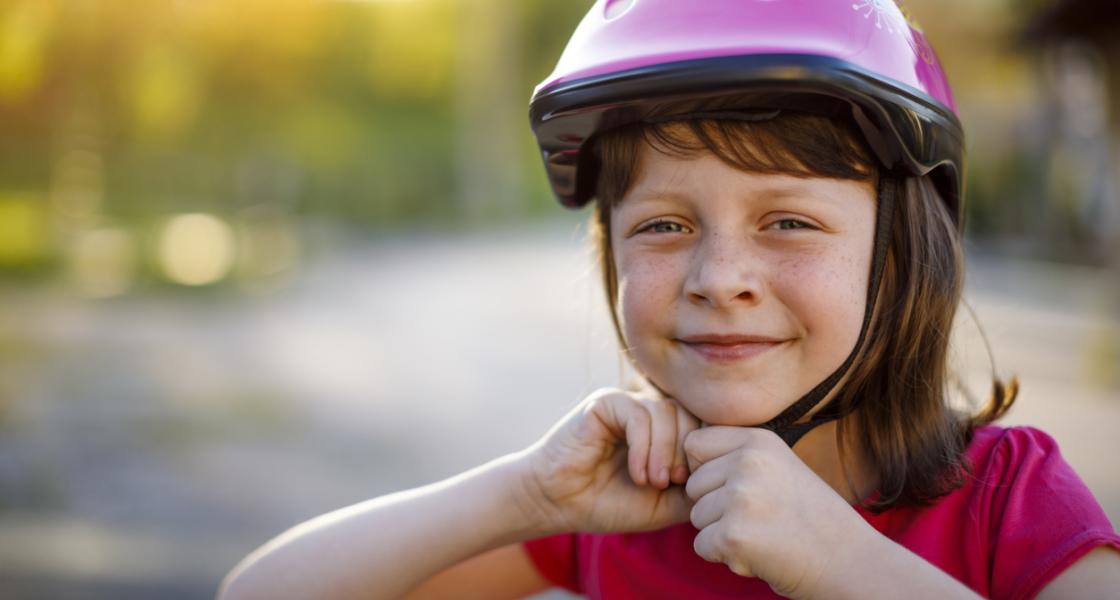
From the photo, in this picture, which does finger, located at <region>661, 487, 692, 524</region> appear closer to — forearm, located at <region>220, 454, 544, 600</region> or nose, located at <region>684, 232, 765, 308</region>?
forearm, located at <region>220, 454, 544, 600</region>

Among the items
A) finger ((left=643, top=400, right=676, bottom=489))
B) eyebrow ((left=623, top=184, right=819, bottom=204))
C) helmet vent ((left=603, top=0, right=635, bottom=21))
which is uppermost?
helmet vent ((left=603, top=0, right=635, bottom=21))

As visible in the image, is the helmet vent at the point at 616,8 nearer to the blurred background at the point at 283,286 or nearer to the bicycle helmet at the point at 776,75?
the bicycle helmet at the point at 776,75

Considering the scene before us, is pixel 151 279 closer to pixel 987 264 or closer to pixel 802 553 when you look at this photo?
pixel 987 264

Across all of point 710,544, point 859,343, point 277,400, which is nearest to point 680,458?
point 710,544

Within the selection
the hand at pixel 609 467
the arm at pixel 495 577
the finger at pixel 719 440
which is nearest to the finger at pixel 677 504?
the hand at pixel 609 467

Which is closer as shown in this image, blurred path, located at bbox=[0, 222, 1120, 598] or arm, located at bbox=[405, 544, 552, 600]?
arm, located at bbox=[405, 544, 552, 600]

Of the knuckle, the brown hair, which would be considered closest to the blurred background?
the brown hair

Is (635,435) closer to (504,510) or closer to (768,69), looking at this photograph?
(504,510)

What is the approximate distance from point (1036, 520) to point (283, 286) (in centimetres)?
1313

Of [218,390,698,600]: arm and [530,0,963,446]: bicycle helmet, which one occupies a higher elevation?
[530,0,963,446]: bicycle helmet

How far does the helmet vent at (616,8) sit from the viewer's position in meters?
2.05

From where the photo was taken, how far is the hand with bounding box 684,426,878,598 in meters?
A: 1.65

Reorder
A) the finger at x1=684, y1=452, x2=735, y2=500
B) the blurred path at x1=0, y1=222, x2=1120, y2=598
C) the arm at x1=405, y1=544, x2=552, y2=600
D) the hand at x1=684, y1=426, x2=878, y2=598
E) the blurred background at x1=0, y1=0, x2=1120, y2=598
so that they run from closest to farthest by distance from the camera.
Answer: the hand at x1=684, y1=426, x2=878, y2=598, the finger at x1=684, y1=452, x2=735, y2=500, the arm at x1=405, y1=544, x2=552, y2=600, the blurred path at x1=0, y1=222, x2=1120, y2=598, the blurred background at x1=0, y1=0, x2=1120, y2=598

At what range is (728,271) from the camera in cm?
185
